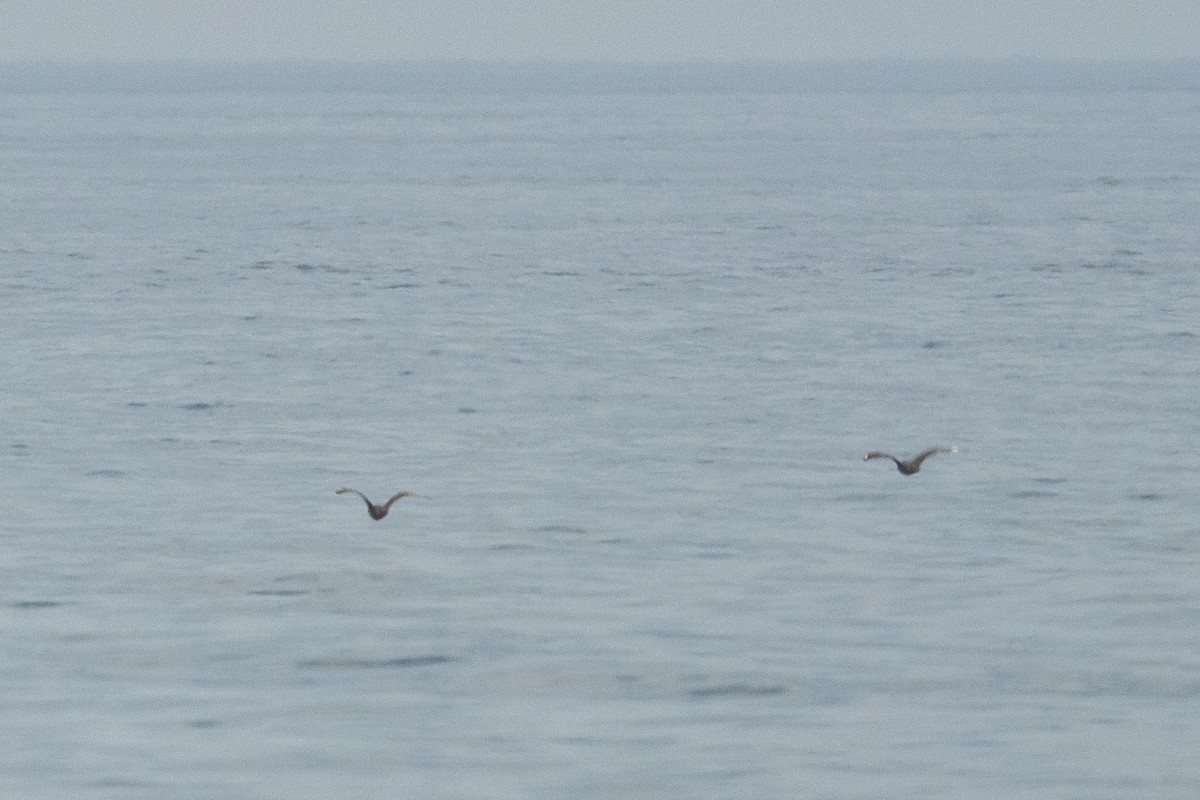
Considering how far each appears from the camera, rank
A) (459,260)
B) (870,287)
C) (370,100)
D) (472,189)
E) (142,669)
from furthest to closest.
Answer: (370,100) < (472,189) < (459,260) < (870,287) < (142,669)

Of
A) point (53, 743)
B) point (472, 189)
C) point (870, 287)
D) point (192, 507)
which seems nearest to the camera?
point (53, 743)

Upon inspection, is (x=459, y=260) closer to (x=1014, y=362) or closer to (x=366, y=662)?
(x=1014, y=362)

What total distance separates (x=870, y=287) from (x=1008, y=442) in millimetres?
14836

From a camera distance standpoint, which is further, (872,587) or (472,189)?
(472,189)

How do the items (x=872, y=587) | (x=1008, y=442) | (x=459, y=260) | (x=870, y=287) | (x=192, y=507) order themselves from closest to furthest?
(x=872, y=587)
(x=192, y=507)
(x=1008, y=442)
(x=870, y=287)
(x=459, y=260)

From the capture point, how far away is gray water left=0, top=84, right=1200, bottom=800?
14.7 meters

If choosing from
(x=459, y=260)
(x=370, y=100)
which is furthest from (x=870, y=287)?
(x=370, y=100)

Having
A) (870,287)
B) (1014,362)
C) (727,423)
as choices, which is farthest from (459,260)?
(727,423)

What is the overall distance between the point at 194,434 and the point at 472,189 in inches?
1678

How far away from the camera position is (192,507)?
2153 centimetres

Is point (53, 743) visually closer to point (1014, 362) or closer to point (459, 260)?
point (1014, 362)

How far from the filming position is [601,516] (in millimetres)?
21156

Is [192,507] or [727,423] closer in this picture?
[192,507]

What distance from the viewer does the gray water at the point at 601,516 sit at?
14672mm
